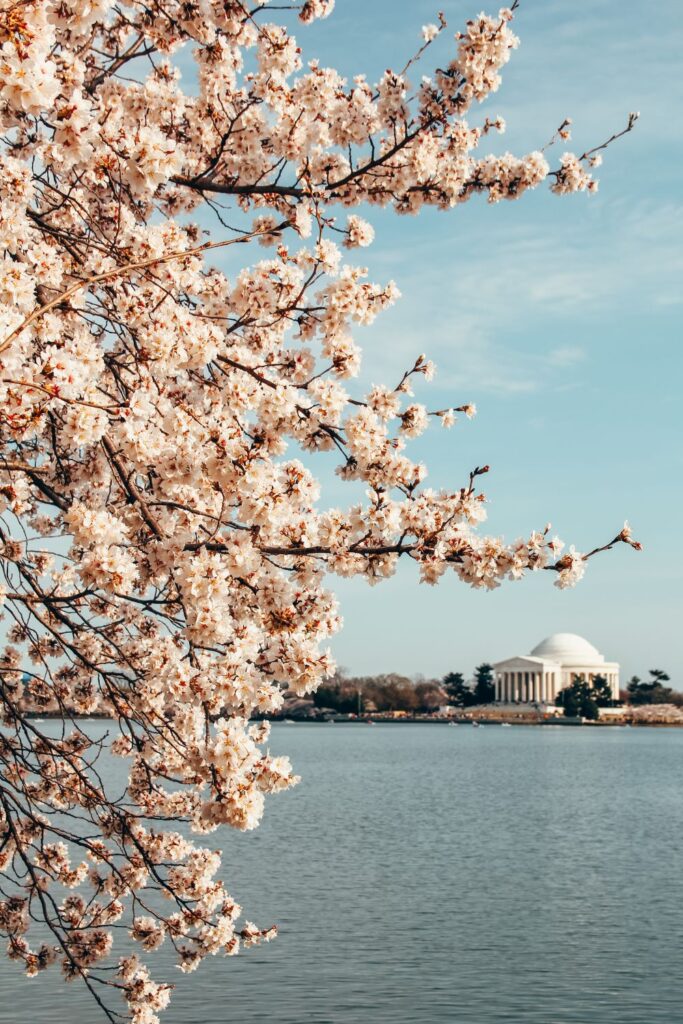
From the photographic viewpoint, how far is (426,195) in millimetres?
9570

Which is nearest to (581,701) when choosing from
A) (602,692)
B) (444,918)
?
(602,692)

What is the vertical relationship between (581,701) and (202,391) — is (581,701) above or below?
above

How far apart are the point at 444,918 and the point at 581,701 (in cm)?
16749

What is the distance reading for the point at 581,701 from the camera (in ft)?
620

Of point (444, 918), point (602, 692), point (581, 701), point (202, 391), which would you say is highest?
point (602, 692)

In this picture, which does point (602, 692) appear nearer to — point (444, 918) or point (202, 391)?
point (444, 918)

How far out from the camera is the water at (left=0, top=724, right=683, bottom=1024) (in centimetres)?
1947

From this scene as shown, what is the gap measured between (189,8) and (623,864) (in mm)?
32878

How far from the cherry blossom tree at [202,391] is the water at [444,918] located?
9944 millimetres

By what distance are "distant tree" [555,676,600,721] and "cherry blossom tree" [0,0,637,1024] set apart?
184 m

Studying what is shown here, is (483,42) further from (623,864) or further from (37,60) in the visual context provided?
(623,864)

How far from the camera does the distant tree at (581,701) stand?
188875 millimetres

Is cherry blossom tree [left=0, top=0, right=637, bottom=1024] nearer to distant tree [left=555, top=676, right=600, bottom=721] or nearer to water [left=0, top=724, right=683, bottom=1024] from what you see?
water [left=0, top=724, right=683, bottom=1024]

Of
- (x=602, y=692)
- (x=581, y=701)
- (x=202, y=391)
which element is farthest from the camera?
(x=602, y=692)
